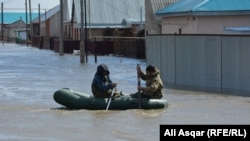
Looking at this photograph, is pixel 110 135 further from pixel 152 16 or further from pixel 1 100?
pixel 152 16

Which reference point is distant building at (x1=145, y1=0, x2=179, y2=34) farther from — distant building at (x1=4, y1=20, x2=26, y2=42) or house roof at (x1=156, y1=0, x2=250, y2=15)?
distant building at (x1=4, y1=20, x2=26, y2=42)

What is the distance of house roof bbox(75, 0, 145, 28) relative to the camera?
73688 millimetres

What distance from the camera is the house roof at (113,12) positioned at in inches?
2901

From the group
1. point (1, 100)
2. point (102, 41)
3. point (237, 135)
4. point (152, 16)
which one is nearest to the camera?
point (237, 135)

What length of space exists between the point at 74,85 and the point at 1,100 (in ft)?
20.9

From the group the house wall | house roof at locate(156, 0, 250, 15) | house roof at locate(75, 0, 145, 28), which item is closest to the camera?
house roof at locate(156, 0, 250, 15)

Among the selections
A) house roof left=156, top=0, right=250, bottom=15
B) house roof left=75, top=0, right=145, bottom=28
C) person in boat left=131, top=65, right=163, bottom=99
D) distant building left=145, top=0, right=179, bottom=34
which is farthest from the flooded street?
house roof left=75, top=0, right=145, bottom=28

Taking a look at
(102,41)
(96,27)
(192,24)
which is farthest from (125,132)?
(96,27)

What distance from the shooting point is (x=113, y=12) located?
76500 mm

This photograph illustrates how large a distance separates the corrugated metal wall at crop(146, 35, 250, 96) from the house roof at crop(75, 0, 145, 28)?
4436 centimetres

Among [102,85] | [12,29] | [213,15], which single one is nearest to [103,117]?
[102,85]

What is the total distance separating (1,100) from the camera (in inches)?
846

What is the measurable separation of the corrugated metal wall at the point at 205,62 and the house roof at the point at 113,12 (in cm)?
4436

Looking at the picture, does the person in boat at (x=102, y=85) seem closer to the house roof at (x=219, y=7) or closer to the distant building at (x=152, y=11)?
the house roof at (x=219, y=7)
